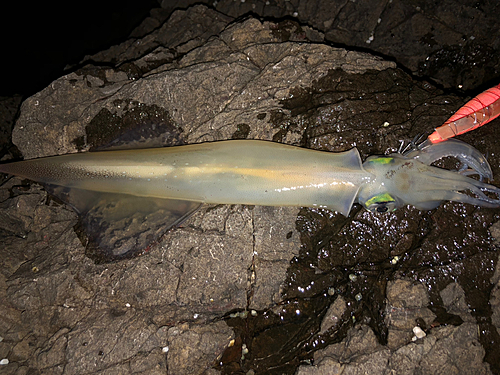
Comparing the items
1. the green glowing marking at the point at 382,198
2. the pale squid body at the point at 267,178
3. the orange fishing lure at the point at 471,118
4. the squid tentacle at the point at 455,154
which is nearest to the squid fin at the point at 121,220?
the pale squid body at the point at 267,178

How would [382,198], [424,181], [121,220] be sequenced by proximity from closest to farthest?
[424,181]
[382,198]
[121,220]

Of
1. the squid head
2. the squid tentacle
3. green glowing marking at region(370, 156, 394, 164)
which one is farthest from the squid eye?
the squid tentacle

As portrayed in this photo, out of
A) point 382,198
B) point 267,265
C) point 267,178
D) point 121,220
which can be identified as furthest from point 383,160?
point 121,220

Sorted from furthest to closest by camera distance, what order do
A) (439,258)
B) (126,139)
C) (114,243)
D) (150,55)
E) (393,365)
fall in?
(150,55)
(126,139)
(114,243)
(439,258)
(393,365)

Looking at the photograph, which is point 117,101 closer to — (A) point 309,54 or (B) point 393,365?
(A) point 309,54

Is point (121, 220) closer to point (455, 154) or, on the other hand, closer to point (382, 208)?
point (382, 208)

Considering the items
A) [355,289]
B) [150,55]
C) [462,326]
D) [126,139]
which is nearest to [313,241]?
[355,289]
